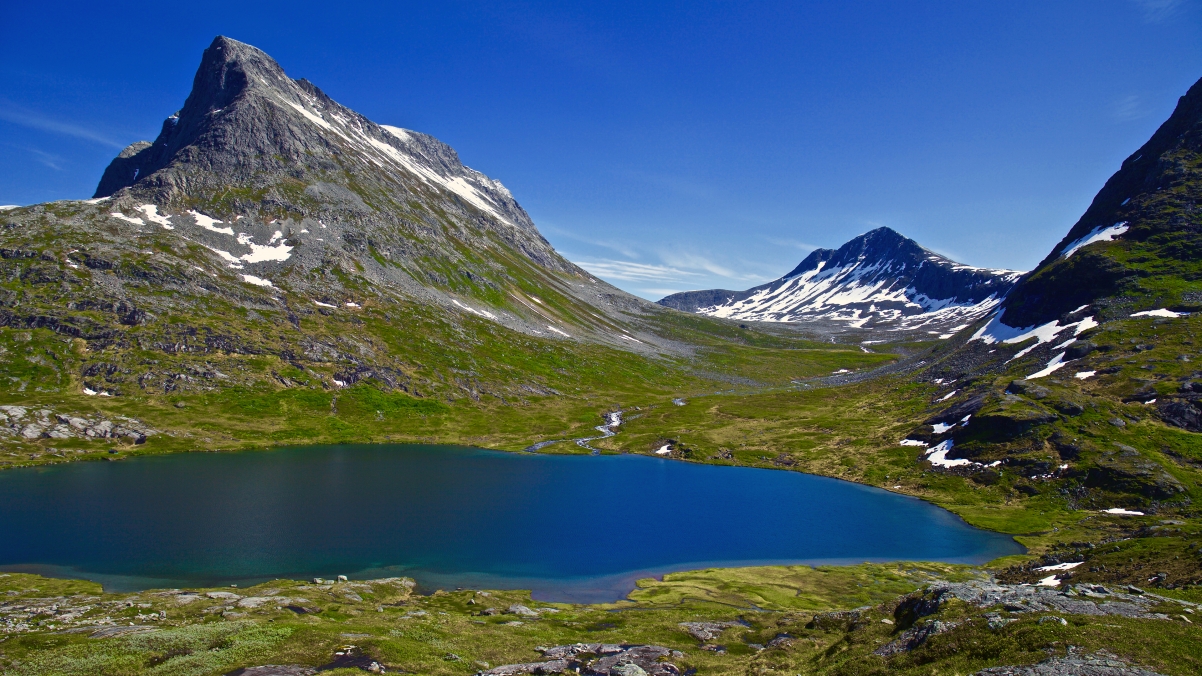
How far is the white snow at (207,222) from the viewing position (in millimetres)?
184875

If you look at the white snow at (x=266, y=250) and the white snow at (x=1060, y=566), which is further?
the white snow at (x=266, y=250)

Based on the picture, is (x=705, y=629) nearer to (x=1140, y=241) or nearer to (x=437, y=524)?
(x=437, y=524)

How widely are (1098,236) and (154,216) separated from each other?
289220 millimetres

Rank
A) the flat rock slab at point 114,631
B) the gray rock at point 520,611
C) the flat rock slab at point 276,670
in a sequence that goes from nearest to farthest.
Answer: the flat rock slab at point 276,670, the flat rock slab at point 114,631, the gray rock at point 520,611

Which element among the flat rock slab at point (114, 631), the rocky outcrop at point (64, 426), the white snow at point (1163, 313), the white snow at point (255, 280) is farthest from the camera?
the white snow at point (255, 280)

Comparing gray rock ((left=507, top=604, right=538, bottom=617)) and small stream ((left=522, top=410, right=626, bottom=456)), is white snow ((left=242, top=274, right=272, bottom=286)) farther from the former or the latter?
gray rock ((left=507, top=604, right=538, bottom=617))

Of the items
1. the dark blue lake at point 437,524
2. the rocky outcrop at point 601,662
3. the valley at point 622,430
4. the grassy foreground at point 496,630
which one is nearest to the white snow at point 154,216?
the valley at point 622,430

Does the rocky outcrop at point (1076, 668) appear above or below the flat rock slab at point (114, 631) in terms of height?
above

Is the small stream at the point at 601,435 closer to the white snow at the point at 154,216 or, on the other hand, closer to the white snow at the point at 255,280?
the white snow at the point at 255,280

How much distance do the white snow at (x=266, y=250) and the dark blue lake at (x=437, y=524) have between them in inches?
3978

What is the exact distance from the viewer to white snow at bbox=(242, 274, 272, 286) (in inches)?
6633

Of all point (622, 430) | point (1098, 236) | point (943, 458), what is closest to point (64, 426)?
point (622, 430)

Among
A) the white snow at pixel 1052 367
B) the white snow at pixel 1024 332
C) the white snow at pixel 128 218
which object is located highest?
the white snow at pixel 128 218

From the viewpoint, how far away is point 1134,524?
6369 cm
